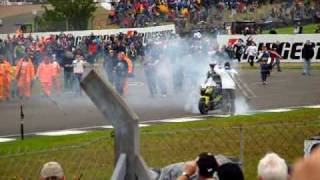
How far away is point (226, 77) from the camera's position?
20812 mm

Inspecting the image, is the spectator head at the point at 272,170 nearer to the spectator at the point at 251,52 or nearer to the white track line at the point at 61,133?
the white track line at the point at 61,133

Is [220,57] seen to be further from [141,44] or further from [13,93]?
[141,44]

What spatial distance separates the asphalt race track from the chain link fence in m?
6.10

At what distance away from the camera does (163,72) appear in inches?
1071

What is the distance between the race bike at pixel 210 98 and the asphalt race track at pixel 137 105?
0.46m

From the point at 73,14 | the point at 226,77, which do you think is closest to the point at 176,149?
the point at 226,77

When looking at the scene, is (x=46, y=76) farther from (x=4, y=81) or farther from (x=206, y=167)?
(x=206, y=167)

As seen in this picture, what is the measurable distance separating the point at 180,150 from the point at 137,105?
10.9 meters

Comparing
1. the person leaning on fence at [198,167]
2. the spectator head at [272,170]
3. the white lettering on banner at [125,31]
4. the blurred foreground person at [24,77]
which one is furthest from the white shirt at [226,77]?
the white lettering on banner at [125,31]

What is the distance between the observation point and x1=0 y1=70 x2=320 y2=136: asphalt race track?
783 inches

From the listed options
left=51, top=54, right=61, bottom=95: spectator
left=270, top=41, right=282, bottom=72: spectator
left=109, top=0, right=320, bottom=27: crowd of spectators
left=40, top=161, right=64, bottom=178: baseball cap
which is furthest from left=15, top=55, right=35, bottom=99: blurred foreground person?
left=109, top=0, right=320, bottom=27: crowd of spectators

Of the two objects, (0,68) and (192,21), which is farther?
(192,21)

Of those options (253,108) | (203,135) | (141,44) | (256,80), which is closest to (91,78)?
(203,135)

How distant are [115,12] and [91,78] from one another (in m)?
55.3
